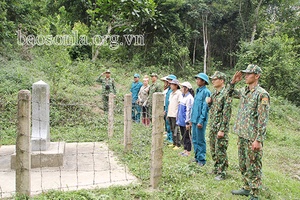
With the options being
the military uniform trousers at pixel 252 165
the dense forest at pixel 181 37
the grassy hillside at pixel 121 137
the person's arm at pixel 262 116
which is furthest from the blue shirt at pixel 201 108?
the dense forest at pixel 181 37

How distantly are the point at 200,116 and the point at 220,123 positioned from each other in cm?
62

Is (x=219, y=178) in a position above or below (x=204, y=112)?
below

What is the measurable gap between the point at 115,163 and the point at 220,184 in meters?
1.99

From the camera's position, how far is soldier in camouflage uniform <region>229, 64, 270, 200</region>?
3.63 metres

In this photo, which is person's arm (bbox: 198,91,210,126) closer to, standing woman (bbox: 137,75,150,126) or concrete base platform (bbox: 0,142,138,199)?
concrete base platform (bbox: 0,142,138,199)

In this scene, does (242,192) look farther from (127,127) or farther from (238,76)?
(127,127)

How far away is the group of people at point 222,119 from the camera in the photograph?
12.4 ft

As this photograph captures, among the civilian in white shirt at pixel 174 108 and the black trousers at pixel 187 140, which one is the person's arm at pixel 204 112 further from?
the civilian in white shirt at pixel 174 108

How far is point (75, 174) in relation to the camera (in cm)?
480

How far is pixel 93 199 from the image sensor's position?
149 inches

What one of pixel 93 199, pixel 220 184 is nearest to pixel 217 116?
pixel 220 184

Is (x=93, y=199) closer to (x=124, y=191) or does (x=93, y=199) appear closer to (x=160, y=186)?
(x=124, y=191)

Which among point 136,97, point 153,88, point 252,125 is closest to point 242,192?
point 252,125

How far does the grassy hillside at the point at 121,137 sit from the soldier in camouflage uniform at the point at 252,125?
1.59ft
